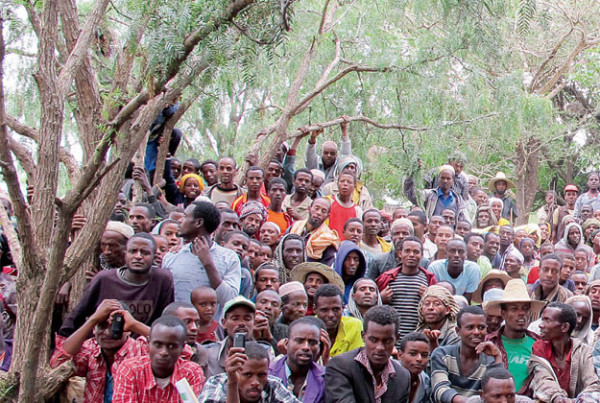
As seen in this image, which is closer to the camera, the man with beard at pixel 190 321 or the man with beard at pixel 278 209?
the man with beard at pixel 190 321

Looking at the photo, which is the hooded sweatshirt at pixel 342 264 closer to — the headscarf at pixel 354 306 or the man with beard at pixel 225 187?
the headscarf at pixel 354 306

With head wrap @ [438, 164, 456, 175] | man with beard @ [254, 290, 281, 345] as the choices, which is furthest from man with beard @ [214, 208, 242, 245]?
head wrap @ [438, 164, 456, 175]

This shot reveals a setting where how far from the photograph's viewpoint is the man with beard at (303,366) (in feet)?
17.3

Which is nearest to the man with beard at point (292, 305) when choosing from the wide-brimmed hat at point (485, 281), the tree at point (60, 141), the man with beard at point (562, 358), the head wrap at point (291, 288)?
the head wrap at point (291, 288)

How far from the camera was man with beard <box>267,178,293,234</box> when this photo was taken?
8.75 meters

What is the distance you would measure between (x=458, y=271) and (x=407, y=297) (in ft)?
3.12

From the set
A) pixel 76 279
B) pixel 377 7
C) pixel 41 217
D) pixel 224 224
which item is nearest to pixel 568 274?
pixel 224 224

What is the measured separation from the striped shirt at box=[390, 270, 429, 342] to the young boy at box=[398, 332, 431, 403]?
1.11m

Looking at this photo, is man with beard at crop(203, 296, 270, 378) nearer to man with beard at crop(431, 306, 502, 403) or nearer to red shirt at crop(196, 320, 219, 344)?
red shirt at crop(196, 320, 219, 344)

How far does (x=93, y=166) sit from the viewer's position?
14.7 feet

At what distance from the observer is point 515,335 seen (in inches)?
247

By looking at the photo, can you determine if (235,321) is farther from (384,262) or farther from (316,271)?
(384,262)

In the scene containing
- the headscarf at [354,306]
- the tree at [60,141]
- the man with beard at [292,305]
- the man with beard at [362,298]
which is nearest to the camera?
the tree at [60,141]

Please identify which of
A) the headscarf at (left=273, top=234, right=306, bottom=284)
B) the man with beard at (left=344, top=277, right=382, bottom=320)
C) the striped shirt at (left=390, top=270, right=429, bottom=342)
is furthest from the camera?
the headscarf at (left=273, top=234, right=306, bottom=284)
